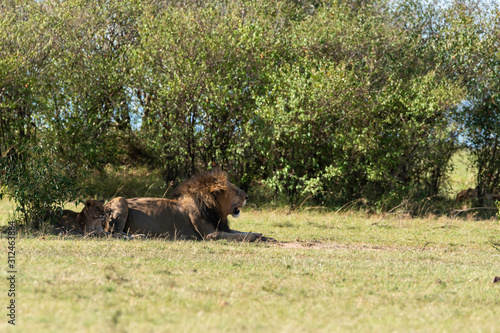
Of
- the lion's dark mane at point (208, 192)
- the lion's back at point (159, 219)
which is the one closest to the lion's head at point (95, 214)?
the lion's back at point (159, 219)

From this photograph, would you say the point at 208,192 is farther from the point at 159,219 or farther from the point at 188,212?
the point at 159,219

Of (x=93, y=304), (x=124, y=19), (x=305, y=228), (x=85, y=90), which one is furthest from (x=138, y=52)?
(x=93, y=304)

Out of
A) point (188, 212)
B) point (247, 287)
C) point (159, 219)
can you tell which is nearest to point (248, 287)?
point (247, 287)

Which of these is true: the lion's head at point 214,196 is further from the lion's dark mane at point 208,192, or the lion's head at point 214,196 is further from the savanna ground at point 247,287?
the savanna ground at point 247,287

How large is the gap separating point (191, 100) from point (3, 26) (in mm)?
5563

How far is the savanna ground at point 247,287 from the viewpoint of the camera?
4906 mm

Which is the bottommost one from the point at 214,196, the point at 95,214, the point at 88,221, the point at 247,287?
the point at 247,287

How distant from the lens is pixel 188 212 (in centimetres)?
1066

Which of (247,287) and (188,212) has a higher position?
A: (188,212)

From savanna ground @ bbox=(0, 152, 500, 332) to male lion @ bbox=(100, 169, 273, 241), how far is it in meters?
0.61

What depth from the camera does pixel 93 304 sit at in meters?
5.14

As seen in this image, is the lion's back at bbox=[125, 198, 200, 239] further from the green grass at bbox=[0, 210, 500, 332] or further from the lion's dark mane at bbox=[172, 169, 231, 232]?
the green grass at bbox=[0, 210, 500, 332]

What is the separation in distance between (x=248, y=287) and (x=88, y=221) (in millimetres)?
4829

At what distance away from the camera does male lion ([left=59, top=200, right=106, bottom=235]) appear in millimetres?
10047
